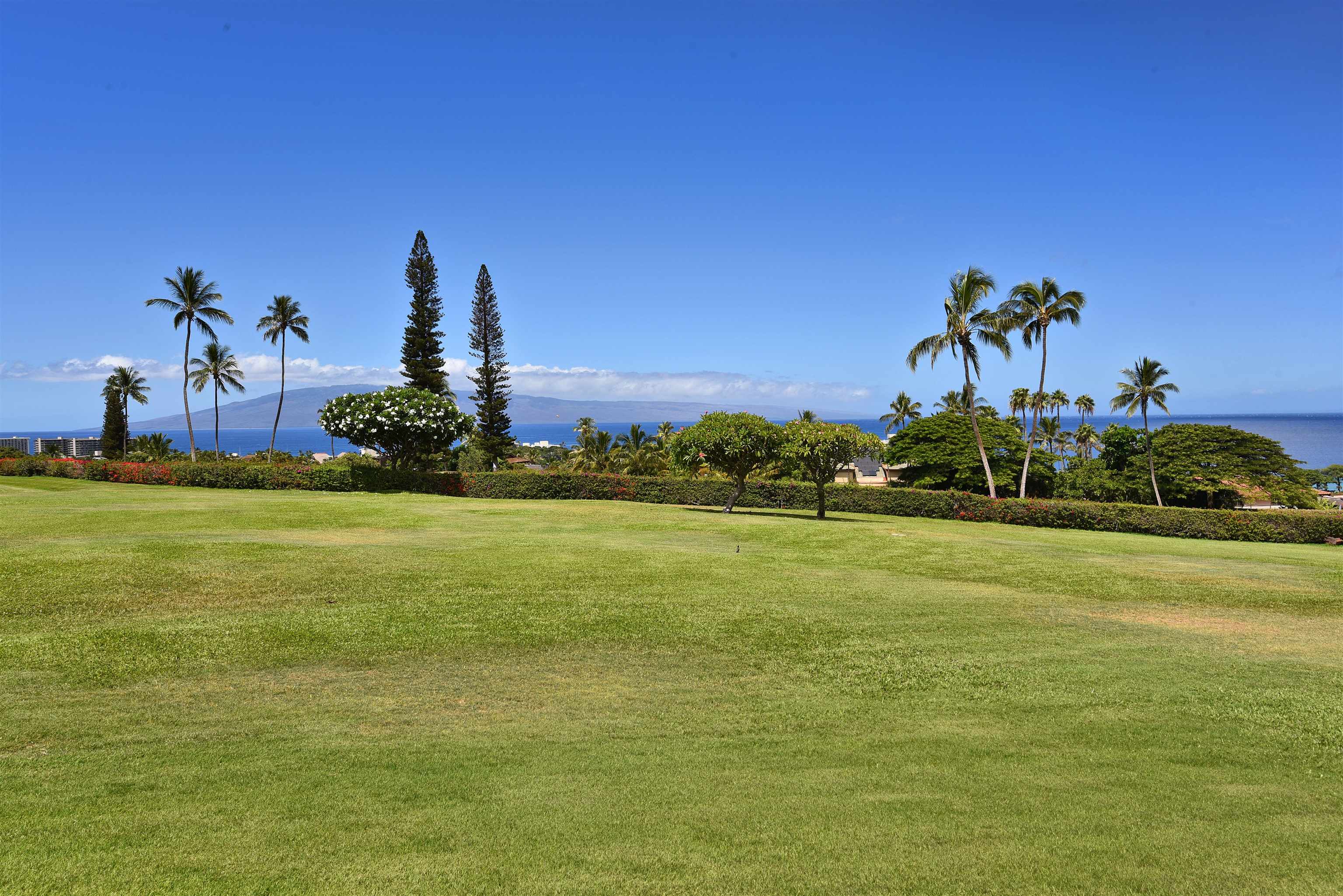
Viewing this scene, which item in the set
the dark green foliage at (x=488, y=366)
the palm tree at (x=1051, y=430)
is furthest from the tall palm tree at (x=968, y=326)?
the palm tree at (x=1051, y=430)

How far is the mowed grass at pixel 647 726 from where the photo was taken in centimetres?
502

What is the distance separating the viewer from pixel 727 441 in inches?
1057

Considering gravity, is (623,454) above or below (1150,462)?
above

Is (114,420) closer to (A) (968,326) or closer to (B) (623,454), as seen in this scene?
(B) (623,454)

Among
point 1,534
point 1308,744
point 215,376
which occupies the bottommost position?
point 1308,744

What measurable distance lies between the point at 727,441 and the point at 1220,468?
36.5 meters

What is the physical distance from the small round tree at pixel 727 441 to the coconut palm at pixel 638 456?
19.3 m

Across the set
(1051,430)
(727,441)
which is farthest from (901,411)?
(727,441)

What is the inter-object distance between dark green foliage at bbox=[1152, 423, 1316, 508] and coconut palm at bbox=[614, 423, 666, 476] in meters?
30.0

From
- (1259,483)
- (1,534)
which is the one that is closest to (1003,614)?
(1,534)

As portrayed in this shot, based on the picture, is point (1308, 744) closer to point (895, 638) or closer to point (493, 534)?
point (895, 638)

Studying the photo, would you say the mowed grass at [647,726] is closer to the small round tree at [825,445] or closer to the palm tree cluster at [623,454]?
the small round tree at [825,445]

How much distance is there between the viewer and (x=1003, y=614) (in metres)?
12.3

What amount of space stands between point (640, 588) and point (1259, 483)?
4606cm
